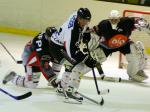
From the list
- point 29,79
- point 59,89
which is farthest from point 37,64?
point 59,89

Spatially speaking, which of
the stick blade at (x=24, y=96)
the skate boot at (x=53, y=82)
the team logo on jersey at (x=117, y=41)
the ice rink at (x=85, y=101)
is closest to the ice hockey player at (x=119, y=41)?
the team logo on jersey at (x=117, y=41)

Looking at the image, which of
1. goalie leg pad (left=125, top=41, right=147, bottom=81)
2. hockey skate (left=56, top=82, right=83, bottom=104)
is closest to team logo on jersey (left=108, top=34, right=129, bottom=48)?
goalie leg pad (left=125, top=41, right=147, bottom=81)

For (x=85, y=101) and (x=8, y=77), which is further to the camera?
(x=8, y=77)

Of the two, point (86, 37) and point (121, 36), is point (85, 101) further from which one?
point (121, 36)

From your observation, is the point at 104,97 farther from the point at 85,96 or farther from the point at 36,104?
the point at 36,104

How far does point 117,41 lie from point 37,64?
997mm

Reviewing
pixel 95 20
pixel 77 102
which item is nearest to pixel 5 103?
pixel 77 102

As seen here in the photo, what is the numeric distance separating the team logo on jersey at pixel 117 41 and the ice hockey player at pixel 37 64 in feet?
2.35

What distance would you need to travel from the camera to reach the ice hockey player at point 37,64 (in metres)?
4.43

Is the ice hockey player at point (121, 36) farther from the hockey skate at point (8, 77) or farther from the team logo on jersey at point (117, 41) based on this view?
the hockey skate at point (8, 77)

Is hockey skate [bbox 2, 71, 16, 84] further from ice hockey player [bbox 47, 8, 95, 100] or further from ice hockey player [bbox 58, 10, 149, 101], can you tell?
ice hockey player [bbox 58, 10, 149, 101]

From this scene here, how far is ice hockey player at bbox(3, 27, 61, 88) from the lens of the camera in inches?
175

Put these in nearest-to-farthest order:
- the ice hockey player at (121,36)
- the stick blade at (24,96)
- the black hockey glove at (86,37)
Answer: the stick blade at (24,96) < the black hockey glove at (86,37) < the ice hockey player at (121,36)

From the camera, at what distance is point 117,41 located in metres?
5.06
